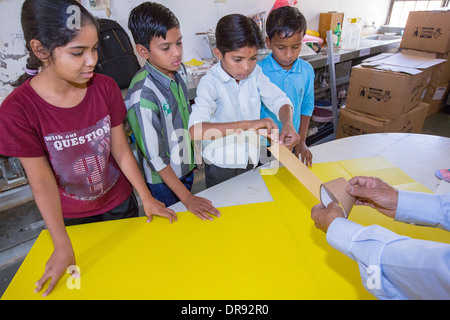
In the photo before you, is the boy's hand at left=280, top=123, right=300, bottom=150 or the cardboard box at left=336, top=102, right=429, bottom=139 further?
the cardboard box at left=336, top=102, right=429, bottom=139

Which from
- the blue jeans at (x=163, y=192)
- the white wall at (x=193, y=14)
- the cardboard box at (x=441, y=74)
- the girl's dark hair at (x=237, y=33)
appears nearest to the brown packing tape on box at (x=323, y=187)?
the girl's dark hair at (x=237, y=33)

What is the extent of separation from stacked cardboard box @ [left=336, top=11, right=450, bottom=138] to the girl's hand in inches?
85.7

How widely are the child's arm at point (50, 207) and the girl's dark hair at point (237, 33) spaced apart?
71 cm

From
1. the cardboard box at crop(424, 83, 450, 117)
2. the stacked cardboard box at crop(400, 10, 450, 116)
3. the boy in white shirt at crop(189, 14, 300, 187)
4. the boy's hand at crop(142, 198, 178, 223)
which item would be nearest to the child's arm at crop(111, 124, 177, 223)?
the boy's hand at crop(142, 198, 178, 223)

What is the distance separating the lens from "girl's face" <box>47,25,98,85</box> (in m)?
0.70

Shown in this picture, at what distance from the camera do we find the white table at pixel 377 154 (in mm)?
1023

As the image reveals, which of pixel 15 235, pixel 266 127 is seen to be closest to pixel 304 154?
pixel 266 127

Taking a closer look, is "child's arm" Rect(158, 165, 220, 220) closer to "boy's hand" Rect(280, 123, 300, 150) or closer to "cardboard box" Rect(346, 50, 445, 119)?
"boy's hand" Rect(280, 123, 300, 150)

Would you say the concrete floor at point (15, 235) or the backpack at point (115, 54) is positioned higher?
the backpack at point (115, 54)

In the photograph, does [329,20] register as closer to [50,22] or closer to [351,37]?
[351,37]

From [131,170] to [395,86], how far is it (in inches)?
78.9

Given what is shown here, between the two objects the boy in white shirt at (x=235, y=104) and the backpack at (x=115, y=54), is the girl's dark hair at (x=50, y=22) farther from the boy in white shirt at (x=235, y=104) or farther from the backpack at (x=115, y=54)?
the backpack at (x=115, y=54)

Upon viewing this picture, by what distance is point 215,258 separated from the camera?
77cm
